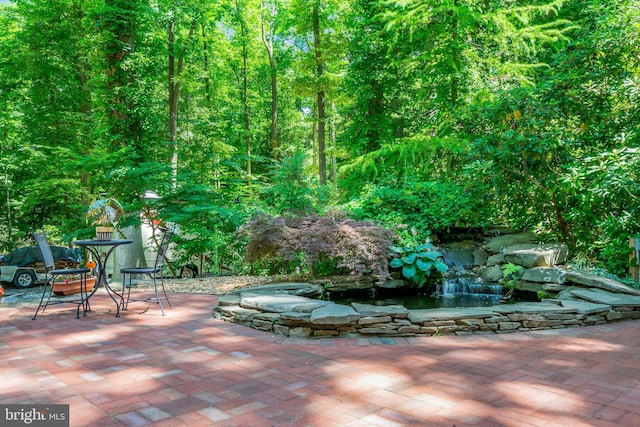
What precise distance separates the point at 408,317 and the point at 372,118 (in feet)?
26.0

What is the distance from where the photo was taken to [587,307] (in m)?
4.18

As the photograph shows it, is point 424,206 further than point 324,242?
Yes

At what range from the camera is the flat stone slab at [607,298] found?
4340 millimetres

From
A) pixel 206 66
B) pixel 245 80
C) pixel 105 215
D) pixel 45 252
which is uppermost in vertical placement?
pixel 245 80

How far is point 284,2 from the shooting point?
16.4 meters

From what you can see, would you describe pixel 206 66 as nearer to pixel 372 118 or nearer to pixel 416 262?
pixel 372 118

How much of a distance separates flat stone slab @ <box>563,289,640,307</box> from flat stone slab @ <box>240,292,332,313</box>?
8.98ft

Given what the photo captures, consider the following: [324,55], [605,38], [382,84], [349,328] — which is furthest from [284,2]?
[349,328]

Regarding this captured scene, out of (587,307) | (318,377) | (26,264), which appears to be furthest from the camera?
(26,264)

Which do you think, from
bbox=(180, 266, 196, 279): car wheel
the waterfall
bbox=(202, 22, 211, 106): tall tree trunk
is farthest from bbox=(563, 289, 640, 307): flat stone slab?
bbox=(202, 22, 211, 106): tall tree trunk

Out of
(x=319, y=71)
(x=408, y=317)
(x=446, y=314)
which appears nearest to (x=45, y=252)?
(x=408, y=317)

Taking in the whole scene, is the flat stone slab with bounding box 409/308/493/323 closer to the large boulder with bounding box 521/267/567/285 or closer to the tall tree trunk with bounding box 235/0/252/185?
the large boulder with bounding box 521/267/567/285

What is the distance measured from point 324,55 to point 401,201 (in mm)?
5167

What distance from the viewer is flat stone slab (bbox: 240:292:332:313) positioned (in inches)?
156
